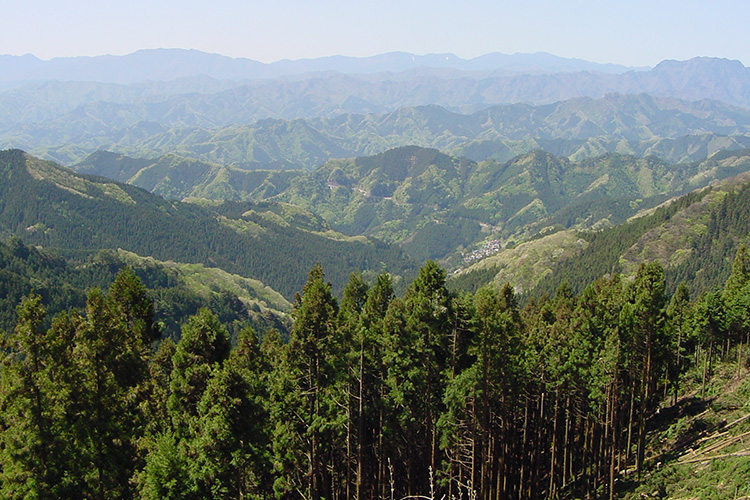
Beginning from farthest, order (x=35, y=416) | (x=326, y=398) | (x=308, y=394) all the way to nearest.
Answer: (x=308, y=394)
(x=326, y=398)
(x=35, y=416)

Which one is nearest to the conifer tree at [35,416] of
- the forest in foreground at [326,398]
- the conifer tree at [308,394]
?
the forest in foreground at [326,398]

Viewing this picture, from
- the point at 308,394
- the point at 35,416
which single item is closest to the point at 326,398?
the point at 308,394

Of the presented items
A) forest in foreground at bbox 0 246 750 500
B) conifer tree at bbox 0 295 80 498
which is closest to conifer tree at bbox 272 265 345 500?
forest in foreground at bbox 0 246 750 500

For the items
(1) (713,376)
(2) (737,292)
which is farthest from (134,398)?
(2) (737,292)

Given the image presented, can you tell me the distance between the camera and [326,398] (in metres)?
36.9

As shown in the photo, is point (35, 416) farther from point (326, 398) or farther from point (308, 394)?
point (326, 398)

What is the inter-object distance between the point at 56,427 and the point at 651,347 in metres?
46.3

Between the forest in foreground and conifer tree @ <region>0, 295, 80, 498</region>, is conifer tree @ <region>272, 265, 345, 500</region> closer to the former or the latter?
the forest in foreground

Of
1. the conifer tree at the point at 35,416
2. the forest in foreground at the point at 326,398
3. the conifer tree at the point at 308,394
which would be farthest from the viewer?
the conifer tree at the point at 308,394

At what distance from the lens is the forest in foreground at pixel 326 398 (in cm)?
3059

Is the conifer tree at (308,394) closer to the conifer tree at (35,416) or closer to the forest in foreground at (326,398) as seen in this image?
the forest in foreground at (326,398)

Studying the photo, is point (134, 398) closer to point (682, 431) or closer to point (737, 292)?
point (682, 431)

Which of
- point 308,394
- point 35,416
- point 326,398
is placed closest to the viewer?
point 35,416

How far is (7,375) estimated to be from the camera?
29.9 metres
